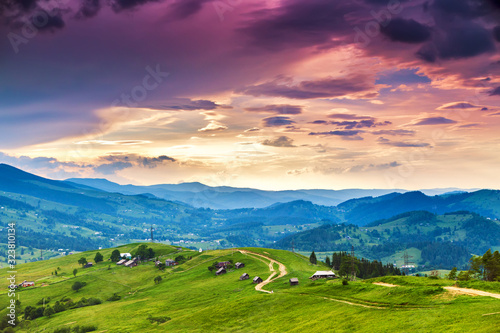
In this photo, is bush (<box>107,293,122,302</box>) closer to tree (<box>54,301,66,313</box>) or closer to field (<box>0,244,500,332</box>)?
field (<box>0,244,500,332</box>)

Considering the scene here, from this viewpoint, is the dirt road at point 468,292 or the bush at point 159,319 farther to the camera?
the bush at point 159,319

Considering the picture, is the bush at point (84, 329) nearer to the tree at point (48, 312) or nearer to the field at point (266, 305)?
the field at point (266, 305)

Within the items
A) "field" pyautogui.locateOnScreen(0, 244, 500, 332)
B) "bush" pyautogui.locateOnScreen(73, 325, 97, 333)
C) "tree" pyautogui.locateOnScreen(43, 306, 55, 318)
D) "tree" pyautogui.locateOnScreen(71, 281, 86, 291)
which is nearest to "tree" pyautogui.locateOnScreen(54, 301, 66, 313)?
"tree" pyautogui.locateOnScreen(43, 306, 55, 318)

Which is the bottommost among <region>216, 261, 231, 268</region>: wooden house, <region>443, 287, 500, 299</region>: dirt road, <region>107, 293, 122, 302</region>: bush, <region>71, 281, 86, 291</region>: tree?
<region>107, 293, 122, 302</region>: bush

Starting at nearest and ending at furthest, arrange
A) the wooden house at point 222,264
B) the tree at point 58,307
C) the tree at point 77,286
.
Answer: the tree at point 58,307 < the wooden house at point 222,264 < the tree at point 77,286

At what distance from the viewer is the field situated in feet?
201

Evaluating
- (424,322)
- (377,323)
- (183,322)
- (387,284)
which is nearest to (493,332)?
(424,322)

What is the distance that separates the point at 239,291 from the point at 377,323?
3062 inches

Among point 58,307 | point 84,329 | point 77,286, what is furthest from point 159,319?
point 77,286

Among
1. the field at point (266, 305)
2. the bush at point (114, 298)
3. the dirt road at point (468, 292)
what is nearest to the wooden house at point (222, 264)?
the field at point (266, 305)

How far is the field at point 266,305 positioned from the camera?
61.3 meters

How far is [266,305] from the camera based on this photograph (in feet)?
320

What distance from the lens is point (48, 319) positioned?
145 m

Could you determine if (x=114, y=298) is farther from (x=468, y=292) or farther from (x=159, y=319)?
(x=468, y=292)
